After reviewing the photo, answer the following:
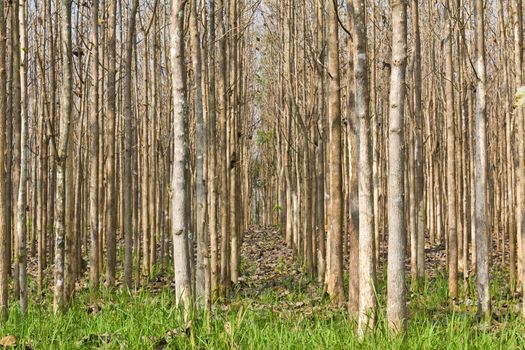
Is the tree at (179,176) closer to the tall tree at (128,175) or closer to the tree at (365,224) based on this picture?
the tree at (365,224)

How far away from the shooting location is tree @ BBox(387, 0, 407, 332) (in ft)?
12.7

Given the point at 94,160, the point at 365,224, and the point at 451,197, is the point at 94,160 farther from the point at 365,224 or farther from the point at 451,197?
the point at 365,224

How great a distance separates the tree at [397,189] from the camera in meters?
3.88

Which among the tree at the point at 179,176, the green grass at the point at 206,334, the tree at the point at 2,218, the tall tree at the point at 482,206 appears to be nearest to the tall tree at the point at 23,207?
the tree at the point at 2,218

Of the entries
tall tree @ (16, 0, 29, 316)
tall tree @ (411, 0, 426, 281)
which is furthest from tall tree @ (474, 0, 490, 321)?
tall tree @ (16, 0, 29, 316)

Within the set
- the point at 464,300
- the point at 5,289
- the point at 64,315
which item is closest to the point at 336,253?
the point at 464,300

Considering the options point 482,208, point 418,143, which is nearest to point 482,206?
point 482,208

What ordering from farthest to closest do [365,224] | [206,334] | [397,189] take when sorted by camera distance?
[365,224]
[206,334]
[397,189]

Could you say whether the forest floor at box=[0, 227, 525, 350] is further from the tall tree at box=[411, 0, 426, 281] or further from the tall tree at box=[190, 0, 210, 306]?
the tall tree at box=[411, 0, 426, 281]

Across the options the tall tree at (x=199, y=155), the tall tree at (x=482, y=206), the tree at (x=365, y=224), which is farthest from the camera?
the tall tree at (x=199, y=155)

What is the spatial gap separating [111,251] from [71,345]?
3.89m

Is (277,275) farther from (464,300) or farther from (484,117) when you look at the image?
(484,117)

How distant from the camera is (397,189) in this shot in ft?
12.8

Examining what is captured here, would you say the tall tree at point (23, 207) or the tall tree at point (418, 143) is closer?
the tall tree at point (23, 207)
